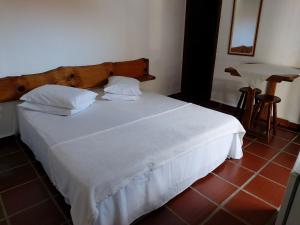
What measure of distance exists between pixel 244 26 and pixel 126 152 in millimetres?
2617

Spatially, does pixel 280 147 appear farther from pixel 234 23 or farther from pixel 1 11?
pixel 1 11

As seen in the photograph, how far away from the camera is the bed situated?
1292 millimetres

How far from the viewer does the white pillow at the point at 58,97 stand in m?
2.10

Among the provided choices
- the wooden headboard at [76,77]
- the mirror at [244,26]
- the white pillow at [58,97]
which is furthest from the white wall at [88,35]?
the mirror at [244,26]

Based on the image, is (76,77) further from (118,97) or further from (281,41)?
(281,41)

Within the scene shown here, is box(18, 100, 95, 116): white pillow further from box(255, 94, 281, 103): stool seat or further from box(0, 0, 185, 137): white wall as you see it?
box(255, 94, 281, 103): stool seat

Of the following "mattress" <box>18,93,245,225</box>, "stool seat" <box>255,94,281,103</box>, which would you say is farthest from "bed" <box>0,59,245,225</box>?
"stool seat" <box>255,94,281,103</box>

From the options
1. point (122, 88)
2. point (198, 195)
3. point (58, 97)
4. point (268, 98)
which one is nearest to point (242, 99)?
point (268, 98)

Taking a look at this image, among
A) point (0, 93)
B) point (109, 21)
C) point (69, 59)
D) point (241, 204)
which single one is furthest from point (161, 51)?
point (241, 204)

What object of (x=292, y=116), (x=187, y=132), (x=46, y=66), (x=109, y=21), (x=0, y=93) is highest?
(x=109, y=21)

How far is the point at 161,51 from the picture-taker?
3.65 m

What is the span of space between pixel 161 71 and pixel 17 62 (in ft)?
6.88

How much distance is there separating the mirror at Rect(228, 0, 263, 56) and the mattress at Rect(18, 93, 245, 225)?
1474 mm

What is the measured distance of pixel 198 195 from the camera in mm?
1813
